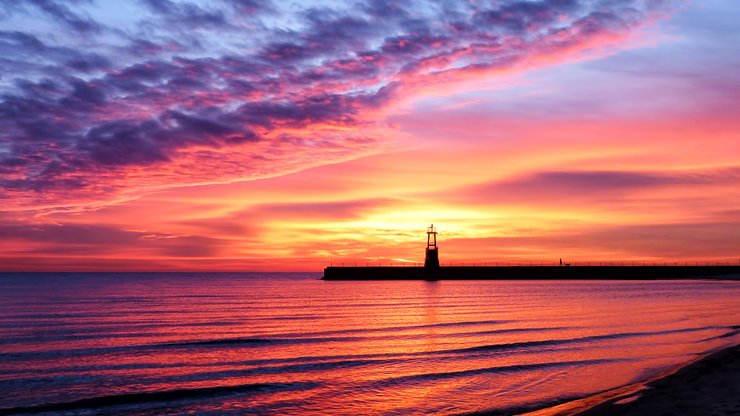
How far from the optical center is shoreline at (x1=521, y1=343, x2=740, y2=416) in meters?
14.9

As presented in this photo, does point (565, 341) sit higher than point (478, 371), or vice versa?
point (565, 341)

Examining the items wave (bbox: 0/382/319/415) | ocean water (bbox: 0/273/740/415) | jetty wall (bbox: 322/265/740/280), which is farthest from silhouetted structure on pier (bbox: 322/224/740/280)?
wave (bbox: 0/382/319/415)

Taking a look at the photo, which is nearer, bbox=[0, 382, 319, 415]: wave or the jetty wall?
bbox=[0, 382, 319, 415]: wave

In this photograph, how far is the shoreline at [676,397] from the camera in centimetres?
1489

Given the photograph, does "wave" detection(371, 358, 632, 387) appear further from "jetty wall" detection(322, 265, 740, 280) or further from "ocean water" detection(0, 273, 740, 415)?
"jetty wall" detection(322, 265, 740, 280)

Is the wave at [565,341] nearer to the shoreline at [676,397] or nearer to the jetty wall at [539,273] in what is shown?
the shoreline at [676,397]

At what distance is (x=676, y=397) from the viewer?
1645cm

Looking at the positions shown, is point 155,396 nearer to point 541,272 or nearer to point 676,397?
point 676,397

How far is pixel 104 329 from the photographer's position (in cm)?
4003

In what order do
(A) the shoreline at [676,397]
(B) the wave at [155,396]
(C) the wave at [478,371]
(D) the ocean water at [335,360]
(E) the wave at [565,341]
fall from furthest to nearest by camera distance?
(E) the wave at [565,341] → (C) the wave at [478,371] → (D) the ocean water at [335,360] → (B) the wave at [155,396] → (A) the shoreline at [676,397]

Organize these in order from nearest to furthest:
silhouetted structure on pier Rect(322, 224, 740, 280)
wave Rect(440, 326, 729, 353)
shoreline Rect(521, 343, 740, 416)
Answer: shoreline Rect(521, 343, 740, 416), wave Rect(440, 326, 729, 353), silhouetted structure on pier Rect(322, 224, 740, 280)

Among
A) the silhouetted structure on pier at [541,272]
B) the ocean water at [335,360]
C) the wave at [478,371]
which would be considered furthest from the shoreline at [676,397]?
the silhouetted structure on pier at [541,272]

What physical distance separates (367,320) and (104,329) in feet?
61.7

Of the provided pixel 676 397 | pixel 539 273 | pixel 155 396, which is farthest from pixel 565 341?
pixel 539 273
